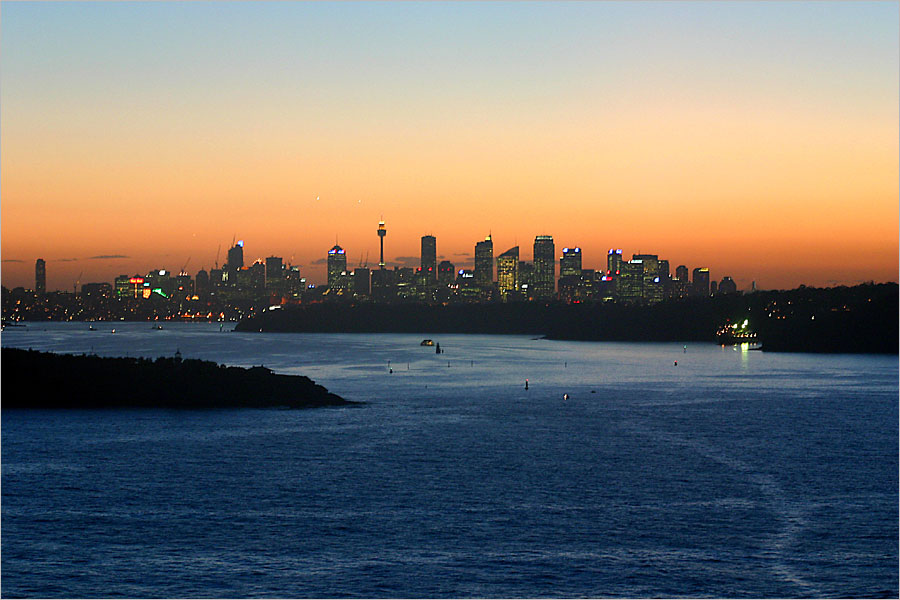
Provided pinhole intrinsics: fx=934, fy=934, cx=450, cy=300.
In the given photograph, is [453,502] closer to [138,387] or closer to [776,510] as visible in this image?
[776,510]

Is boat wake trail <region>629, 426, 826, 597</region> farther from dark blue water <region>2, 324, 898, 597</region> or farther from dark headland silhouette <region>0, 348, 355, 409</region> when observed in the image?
dark headland silhouette <region>0, 348, 355, 409</region>

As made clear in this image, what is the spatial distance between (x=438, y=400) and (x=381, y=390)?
1258 cm

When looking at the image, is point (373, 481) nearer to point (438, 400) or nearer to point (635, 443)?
point (635, 443)

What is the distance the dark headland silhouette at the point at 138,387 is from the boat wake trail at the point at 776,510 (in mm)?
36598

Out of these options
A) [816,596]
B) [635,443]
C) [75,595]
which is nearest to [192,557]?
[75,595]

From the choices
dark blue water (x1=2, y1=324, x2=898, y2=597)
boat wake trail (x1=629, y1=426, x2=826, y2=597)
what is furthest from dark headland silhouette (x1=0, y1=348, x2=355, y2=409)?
boat wake trail (x1=629, y1=426, x2=826, y2=597)

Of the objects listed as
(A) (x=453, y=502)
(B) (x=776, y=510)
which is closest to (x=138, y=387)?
(A) (x=453, y=502)

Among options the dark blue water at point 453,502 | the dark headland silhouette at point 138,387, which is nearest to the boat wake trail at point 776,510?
the dark blue water at point 453,502

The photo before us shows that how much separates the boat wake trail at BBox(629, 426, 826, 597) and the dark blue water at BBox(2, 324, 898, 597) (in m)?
0.15

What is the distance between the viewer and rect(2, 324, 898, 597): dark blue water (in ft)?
127

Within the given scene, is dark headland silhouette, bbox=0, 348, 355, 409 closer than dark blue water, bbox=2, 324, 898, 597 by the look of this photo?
No

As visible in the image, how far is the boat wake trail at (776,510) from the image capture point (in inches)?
1518

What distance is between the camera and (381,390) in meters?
114

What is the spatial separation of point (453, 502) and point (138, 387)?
170 feet
